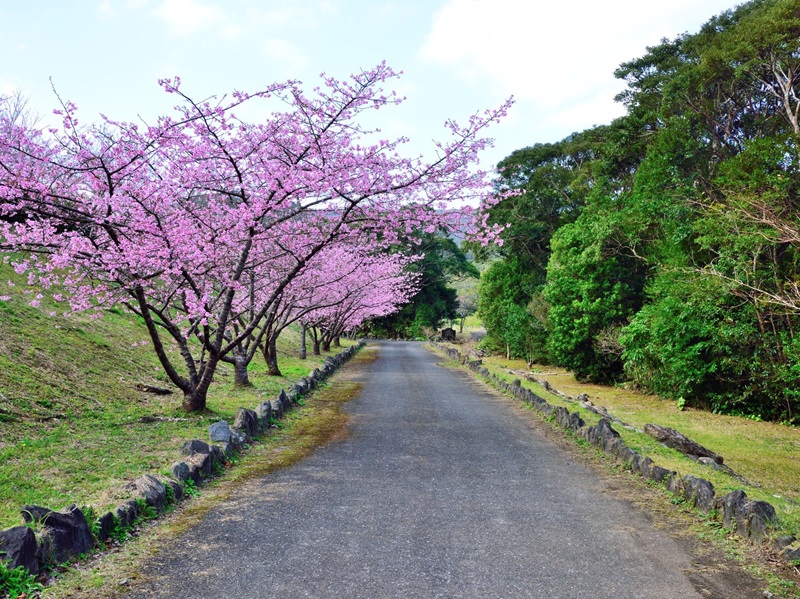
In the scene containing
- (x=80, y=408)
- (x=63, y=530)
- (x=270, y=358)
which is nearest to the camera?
(x=63, y=530)

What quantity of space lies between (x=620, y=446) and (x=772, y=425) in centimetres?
837

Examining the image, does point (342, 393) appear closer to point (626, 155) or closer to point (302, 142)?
point (302, 142)

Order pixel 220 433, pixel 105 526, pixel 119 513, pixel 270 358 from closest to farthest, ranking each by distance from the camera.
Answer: pixel 105 526 → pixel 119 513 → pixel 220 433 → pixel 270 358

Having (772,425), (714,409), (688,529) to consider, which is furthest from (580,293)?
(688,529)

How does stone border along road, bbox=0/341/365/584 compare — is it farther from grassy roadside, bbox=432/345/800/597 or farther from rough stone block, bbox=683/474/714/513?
rough stone block, bbox=683/474/714/513

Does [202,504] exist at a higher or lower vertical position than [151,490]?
lower

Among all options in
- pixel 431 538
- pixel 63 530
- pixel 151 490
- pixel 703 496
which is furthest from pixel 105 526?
pixel 703 496

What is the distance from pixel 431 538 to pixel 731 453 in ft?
28.9

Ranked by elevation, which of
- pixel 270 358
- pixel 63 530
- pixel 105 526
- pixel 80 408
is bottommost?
pixel 105 526

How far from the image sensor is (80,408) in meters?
9.74

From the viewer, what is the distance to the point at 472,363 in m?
25.0

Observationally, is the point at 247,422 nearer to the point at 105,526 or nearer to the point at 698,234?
the point at 105,526

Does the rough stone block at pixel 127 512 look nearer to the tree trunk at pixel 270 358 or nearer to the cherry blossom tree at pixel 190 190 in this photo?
the cherry blossom tree at pixel 190 190

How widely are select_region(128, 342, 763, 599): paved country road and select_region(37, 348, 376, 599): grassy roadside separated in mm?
161
